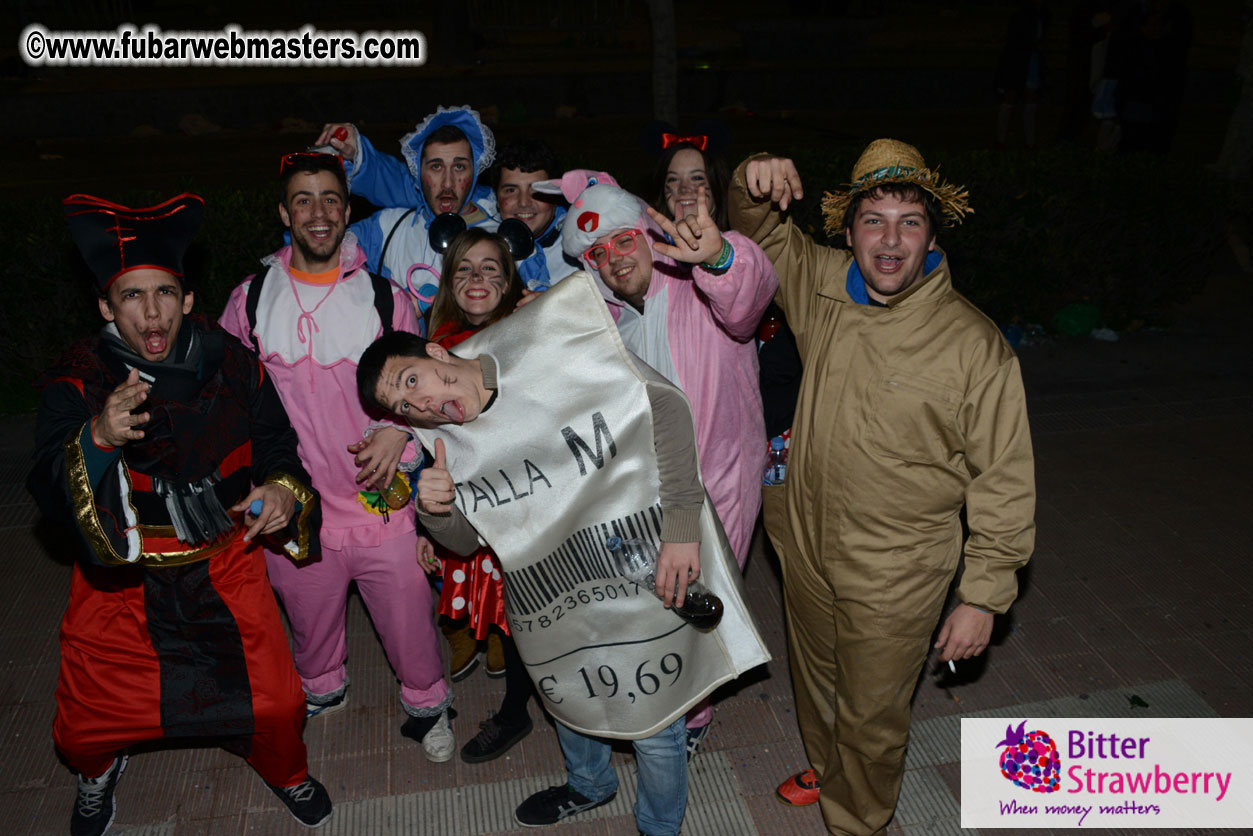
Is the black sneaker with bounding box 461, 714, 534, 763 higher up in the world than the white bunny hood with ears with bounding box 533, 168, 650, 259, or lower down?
lower down

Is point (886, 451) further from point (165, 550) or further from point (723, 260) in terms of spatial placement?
point (165, 550)

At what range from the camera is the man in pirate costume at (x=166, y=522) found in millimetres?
2902

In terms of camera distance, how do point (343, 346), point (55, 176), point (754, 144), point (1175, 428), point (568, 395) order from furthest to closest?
point (754, 144)
point (55, 176)
point (1175, 428)
point (343, 346)
point (568, 395)

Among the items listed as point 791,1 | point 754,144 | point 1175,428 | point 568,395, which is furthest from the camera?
point 791,1

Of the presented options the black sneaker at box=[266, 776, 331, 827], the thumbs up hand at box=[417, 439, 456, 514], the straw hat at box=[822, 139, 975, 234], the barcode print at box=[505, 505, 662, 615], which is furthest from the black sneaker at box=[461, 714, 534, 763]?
the straw hat at box=[822, 139, 975, 234]

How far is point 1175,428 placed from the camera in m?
6.29

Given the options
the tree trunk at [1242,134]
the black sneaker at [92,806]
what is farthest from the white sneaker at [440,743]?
the tree trunk at [1242,134]

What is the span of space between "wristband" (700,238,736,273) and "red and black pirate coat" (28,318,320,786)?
1562mm

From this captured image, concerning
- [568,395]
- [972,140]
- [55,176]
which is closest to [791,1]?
[972,140]

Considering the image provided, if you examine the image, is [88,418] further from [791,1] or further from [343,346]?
[791,1]

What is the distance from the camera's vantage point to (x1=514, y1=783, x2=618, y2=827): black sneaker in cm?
347

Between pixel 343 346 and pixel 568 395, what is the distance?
1.08 meters

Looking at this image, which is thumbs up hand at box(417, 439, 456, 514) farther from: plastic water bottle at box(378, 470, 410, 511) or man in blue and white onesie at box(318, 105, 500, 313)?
man in blue and white onesie at box(318, 105, 500, 313)

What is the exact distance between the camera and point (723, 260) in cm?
284
